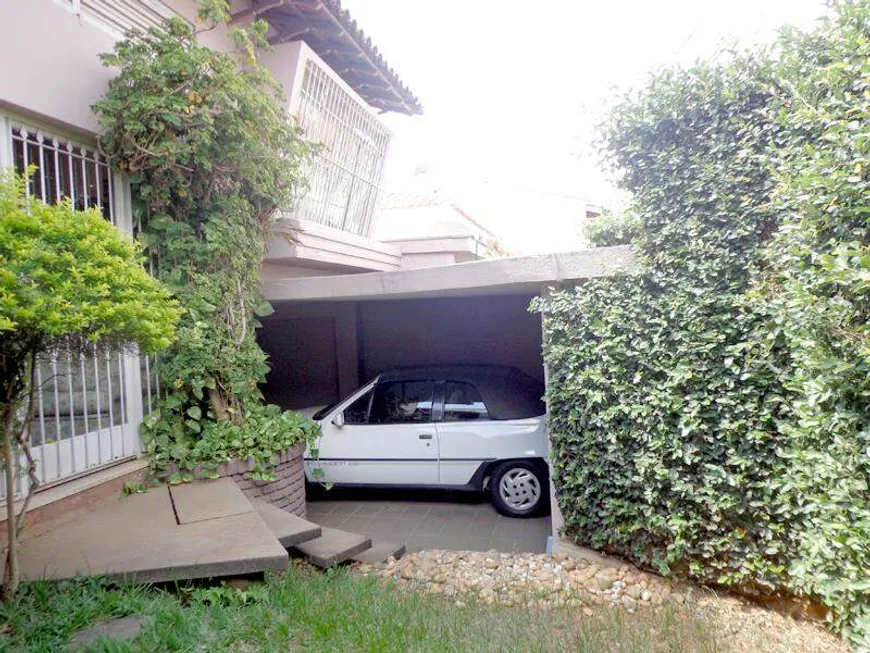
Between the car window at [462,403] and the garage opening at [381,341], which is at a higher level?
the garage opening at [381,341]

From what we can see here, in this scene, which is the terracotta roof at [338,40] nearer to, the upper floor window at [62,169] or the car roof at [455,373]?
the upper floor window at [62,169]

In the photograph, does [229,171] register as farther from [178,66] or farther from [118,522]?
[118,522]

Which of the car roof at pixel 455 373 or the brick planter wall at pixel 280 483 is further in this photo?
the car roof at pixel 455 373

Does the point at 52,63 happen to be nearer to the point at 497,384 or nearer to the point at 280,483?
the point at 280,483

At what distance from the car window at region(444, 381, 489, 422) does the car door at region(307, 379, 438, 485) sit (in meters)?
0.21

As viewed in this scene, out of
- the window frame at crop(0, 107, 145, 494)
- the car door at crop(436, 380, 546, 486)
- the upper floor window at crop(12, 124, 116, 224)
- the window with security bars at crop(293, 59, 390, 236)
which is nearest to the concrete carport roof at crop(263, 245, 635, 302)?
the window with security bars at crop(293, 59, 390, 236)

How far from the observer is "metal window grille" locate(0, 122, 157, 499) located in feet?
13.1

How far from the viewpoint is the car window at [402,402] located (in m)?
6.57

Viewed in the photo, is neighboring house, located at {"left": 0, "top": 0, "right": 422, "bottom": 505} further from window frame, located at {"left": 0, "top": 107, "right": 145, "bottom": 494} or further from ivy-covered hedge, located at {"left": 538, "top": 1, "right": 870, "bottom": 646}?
ivy-covered hedge, located at {"left": 538, "top": 1, "right": 870, "bottom": 646}

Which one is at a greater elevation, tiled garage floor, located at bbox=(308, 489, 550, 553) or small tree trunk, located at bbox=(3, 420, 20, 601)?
small tree trunk, located at bbox=(3, 420, 20, 601)

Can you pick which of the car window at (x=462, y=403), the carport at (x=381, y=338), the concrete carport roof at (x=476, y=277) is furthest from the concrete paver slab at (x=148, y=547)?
the carport at (x=381, y=338)

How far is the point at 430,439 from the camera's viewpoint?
20.9 feet

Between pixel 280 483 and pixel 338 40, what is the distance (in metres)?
5.54

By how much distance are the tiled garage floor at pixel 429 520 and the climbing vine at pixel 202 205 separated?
141 centimetres
